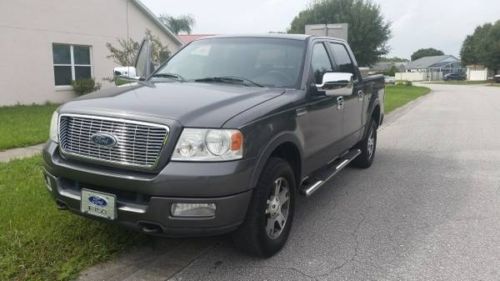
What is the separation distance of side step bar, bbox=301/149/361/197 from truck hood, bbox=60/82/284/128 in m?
0.99

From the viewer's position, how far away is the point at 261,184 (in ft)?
11.5

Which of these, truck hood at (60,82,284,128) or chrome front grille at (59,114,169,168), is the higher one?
truck hood at (60,82,284,128)

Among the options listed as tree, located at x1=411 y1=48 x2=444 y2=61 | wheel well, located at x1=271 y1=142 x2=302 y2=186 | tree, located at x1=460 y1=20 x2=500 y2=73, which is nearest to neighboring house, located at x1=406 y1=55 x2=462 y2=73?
Result: tree, located at x1=460 y1=20 x2=500 y2=73

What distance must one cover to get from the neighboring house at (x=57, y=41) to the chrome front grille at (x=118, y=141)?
12.4 metres

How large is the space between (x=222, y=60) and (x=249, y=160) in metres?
1.79

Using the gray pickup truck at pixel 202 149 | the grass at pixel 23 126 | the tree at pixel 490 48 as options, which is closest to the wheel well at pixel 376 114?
the gray pickup truck at pixel 202 149

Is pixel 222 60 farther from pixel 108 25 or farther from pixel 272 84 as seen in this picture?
pixel 108 25

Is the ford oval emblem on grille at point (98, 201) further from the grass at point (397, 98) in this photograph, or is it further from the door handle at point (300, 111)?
the grass at point (397, 98)

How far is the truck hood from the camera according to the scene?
3.26m

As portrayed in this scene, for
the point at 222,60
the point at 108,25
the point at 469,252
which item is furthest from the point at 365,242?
the point at 108,25

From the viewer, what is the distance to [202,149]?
3188mm

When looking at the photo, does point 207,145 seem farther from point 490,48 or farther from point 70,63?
point 490,48

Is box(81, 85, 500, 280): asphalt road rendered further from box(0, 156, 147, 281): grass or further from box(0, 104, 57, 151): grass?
box(0, 104, 57, 151): grass

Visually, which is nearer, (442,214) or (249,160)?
(249,160)
